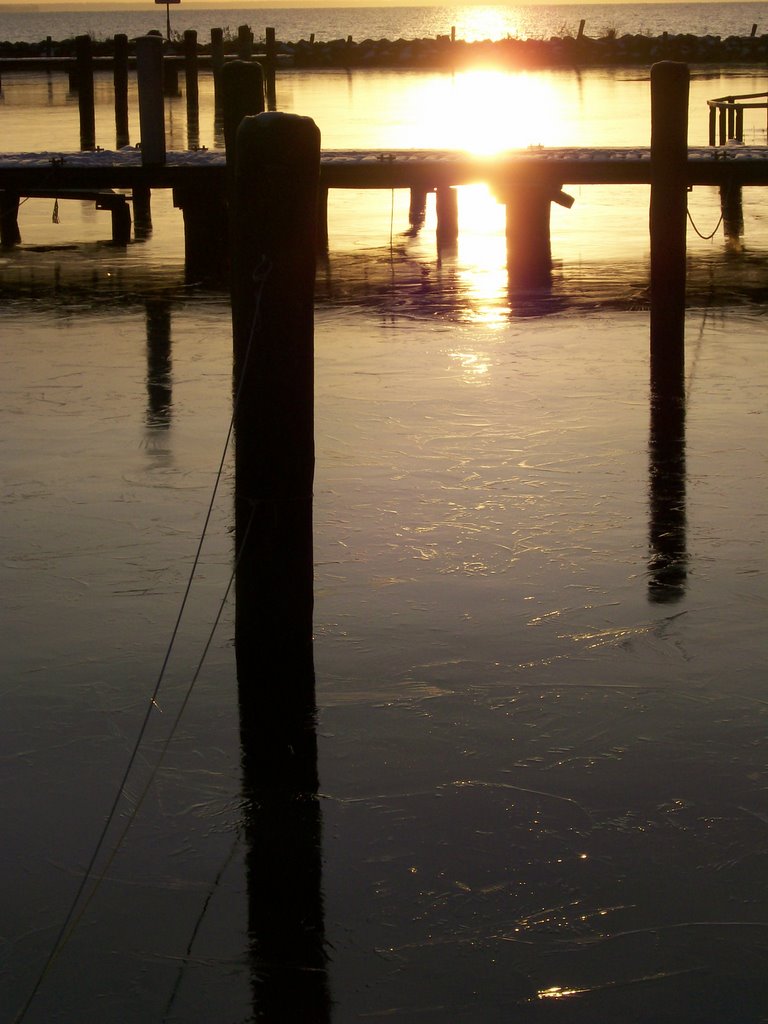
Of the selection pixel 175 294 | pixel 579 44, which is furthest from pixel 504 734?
pixel 579 44

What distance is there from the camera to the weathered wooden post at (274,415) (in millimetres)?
4734

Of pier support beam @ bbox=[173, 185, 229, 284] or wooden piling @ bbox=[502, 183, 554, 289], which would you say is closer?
wooden piling @ bbox=[502, 183, 554, 289]

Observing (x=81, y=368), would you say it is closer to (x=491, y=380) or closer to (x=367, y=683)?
(x=491, y=380)

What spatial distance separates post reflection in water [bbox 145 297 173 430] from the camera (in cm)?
928

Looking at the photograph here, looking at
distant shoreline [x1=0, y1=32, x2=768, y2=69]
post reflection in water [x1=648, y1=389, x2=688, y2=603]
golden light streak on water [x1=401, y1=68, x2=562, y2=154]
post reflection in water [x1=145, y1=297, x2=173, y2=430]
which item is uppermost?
distant shoreline [x1=0, y1=32, x2=768, y2=69]

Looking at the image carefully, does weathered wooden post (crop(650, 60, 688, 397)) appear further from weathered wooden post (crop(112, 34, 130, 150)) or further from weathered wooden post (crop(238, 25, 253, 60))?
weathered wooden post (crop(112, 34, 130, 150))

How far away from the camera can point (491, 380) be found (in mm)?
10023

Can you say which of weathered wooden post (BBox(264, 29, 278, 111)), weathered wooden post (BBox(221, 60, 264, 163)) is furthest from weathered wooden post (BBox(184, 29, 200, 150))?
weathered wooden post (BBox(221, 60, 264, 163))

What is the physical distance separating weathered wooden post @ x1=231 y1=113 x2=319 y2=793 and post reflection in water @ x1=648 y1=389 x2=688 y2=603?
1740 millimetres

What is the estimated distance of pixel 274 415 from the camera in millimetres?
4855

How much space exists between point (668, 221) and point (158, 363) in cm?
352

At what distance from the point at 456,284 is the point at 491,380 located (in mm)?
4235

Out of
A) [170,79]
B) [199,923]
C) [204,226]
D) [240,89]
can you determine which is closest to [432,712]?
[199,923]

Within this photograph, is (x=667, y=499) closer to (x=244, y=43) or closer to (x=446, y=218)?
(x=446, y=218)
